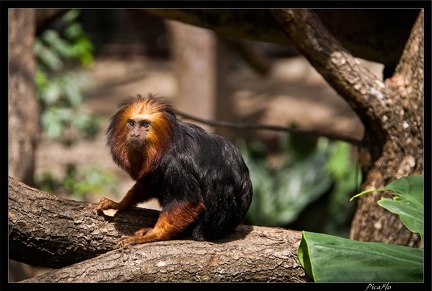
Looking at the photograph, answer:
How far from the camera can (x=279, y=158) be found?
33.5ft

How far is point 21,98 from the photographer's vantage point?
4.93 m

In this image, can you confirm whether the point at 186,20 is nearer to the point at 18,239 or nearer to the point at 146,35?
the point at 18,239

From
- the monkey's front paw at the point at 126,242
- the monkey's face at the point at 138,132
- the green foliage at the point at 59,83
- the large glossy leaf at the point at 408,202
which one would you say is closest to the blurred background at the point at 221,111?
the green foliage at the point at 59,83

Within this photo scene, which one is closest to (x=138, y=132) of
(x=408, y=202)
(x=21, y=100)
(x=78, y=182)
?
(x=408, y=202)

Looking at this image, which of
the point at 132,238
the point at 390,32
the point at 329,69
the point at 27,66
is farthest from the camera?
the point at 27,66

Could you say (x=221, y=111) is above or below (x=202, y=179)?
above

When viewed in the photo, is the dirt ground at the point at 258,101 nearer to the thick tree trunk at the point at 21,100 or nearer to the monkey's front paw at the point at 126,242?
the thick tree trunk at the point at 21,100

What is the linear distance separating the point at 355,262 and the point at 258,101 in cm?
777

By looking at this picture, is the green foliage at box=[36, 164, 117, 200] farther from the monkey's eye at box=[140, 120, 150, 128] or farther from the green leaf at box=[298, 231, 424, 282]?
the green leaf at box=[298, 231, 424, 282]

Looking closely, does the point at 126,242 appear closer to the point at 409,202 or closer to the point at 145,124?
the point at 145,124

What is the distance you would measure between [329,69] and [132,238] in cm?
158

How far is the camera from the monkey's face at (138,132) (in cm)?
321

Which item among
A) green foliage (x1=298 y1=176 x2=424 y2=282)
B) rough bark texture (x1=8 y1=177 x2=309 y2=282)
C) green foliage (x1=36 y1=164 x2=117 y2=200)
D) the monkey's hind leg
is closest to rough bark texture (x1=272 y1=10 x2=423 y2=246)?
rough bark texture (x1=8 y1=177 x2=309 y2=282)
